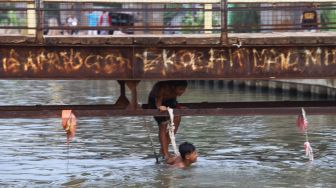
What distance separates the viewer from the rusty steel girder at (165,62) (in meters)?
13.0

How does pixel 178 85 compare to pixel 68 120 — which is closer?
pixel 68 120

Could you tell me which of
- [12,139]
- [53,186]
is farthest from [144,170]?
[12,139]

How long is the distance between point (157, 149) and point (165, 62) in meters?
3.88

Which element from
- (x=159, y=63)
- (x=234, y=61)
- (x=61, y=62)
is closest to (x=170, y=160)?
(x=159, y=63)

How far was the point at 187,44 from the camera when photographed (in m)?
13.1

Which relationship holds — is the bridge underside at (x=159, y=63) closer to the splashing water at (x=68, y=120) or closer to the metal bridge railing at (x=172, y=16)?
the splashing water at (x=68, y=120)

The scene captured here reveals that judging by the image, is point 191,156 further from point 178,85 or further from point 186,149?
point 178,85

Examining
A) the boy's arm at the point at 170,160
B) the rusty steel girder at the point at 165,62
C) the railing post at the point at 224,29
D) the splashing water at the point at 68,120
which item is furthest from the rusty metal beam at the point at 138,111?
the railing post at the point at 224,29

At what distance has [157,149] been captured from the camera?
16.8m

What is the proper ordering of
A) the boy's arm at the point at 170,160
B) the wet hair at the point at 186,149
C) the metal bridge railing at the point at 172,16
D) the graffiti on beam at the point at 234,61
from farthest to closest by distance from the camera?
the boy's arm at the point at 170,160 → the wet hair at the point at 186,149 → the graffiti on beam at the point at 234,61 → the metal bridge railing at the point at 172,16

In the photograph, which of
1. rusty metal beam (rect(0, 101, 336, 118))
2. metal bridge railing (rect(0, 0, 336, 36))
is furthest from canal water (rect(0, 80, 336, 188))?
metal bridge railing (rect(0, 0, 336, 36))

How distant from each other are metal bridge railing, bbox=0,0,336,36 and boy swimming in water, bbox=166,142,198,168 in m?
1.80

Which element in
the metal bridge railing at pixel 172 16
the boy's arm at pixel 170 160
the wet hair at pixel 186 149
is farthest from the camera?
the boy's arm at pixel 170 160

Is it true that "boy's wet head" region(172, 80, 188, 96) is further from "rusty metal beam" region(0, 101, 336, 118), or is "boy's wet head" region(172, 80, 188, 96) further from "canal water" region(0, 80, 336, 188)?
"canal water" region(0, 80, 336, 188)
